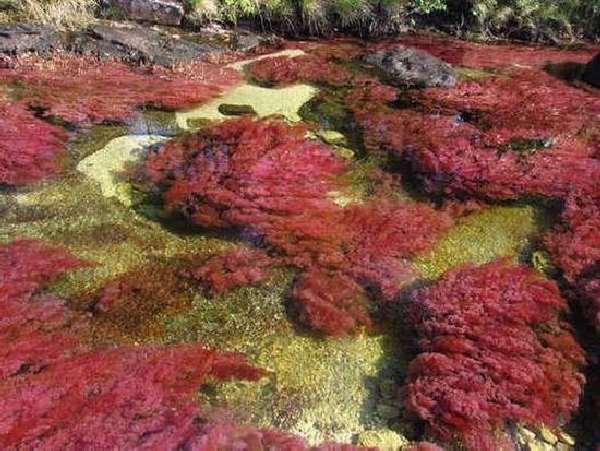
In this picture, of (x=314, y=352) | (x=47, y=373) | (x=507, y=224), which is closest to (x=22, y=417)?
(x=47, y=373)

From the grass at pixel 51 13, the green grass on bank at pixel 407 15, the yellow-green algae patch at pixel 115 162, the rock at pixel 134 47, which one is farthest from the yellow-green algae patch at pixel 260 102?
the grass at pixel 51 13

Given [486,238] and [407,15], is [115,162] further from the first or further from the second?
[407,15]

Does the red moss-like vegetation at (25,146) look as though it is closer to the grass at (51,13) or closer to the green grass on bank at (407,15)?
the grass at (51,13)

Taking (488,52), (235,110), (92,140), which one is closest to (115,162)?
(92,140)

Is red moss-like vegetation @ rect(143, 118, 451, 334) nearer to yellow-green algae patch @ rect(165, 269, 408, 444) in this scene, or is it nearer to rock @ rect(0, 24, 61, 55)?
yellow-green algae patch @ rect(165, 269, 408, 444)

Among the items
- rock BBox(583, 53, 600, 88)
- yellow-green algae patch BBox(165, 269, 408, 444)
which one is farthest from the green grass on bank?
yellow-green algae patch BBox(165, 269, 408, 444)

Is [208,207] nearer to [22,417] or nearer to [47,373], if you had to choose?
[47,373]
